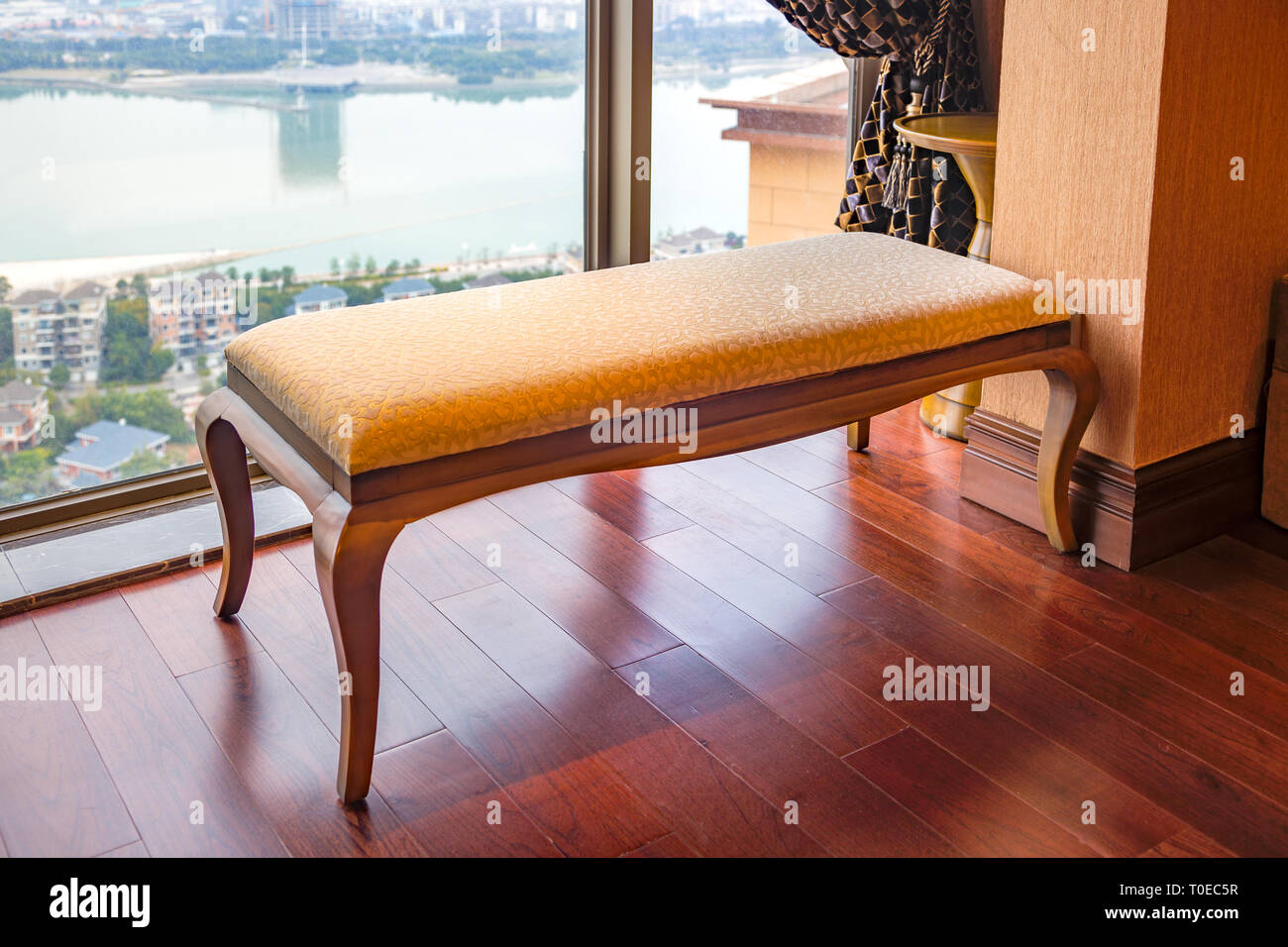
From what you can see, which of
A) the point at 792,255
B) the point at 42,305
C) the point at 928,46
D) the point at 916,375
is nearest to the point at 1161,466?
the point at 916,375

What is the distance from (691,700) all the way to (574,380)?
1.67 ft

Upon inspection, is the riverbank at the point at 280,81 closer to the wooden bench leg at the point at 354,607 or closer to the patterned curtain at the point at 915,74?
the patterned curtain at the point at 915,74

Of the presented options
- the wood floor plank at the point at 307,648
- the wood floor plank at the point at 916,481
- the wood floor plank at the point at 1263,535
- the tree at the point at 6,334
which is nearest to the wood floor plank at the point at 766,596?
the wood floor plank at the point at 916,481

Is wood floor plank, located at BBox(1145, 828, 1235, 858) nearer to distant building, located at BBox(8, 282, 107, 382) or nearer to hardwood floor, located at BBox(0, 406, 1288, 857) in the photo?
hardwood floor, located at BBox(0, 406, 1288, 857)

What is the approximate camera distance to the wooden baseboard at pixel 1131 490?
2143 millimetres

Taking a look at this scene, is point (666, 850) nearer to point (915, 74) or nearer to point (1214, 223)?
point (1214, 223)

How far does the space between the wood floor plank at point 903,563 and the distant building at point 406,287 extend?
0.69 m

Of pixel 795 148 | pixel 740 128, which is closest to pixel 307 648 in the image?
pixel 740 128

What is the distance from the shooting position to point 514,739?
5.64 ft

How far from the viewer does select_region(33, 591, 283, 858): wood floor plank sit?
153 cm

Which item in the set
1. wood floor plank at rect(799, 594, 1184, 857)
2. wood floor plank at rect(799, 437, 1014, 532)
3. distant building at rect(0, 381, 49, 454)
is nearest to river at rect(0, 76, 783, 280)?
distant building at rect(0, 381, 49, 454)

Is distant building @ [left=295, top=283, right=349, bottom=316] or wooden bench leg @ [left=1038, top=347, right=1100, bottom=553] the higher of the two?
distant building @ [left=295, top=283, right=349, bottom=316]

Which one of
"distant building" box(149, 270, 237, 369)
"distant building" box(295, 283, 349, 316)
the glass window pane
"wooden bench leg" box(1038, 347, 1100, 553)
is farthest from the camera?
the glass window pane

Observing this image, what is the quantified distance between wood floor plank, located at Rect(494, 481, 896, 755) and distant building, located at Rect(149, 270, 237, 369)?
2.03ft
